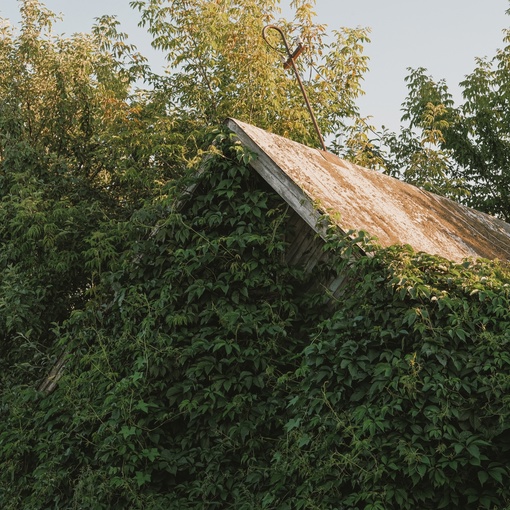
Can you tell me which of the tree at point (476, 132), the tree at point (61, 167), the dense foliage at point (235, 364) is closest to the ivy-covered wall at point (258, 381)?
the dense foliage at point (235, 364)

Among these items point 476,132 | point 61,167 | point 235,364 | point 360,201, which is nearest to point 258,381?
point 235,364

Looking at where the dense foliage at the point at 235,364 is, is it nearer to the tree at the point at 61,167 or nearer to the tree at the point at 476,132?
the tree at the point at 61,167

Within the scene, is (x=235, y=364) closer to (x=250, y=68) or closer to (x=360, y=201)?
(x=360, y=201)

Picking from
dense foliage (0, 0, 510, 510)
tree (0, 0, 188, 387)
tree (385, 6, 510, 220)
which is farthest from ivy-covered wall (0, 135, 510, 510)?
tree (385, 6, 510, 220)

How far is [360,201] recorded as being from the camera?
27.0 ft

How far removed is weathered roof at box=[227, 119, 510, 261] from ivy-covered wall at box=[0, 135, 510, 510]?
269mm

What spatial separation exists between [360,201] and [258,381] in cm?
225

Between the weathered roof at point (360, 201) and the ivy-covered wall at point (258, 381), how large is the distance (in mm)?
269

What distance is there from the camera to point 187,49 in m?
15.7

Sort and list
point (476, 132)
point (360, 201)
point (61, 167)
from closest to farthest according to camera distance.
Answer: point (360, 201)
point (61, 167)
point (476, 132)

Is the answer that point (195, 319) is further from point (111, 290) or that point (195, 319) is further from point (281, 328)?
point (111, 290)

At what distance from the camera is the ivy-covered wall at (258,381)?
233 inches

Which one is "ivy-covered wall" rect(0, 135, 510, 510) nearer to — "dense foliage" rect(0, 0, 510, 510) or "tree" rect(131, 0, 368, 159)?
"dense foliage" rect(0, 0, 510, 510)

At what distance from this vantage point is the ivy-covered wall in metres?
5.93
